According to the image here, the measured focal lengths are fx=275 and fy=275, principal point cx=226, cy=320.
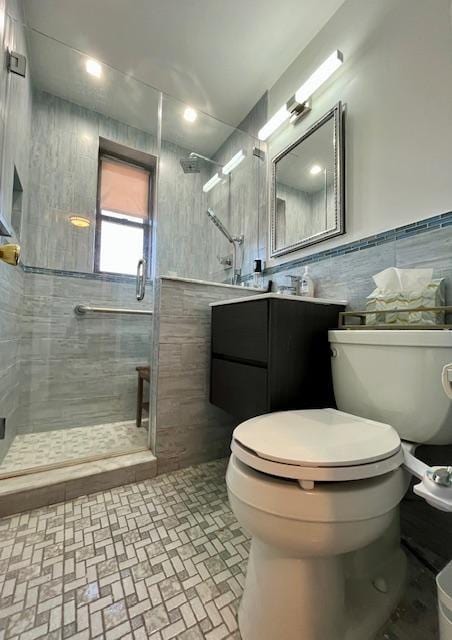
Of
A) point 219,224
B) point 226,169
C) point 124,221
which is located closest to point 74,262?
point 124,221

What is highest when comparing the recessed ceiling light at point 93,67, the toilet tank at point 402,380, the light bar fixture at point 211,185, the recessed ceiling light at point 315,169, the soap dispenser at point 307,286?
the recessed ceiling light at point 93,67

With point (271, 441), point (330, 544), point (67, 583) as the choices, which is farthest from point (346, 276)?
point (67, 583)

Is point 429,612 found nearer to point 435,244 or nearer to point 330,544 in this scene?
point 330,544

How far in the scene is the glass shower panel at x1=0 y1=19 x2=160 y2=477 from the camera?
163cm

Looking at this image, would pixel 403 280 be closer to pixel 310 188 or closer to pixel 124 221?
pixel 310 188

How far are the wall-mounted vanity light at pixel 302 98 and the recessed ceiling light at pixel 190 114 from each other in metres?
0.53

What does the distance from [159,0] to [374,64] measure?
1070 mm

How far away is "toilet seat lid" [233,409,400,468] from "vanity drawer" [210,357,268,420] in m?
0.20

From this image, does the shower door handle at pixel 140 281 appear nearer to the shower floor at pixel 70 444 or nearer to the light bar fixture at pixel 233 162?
the shower floor at pixel 70 444

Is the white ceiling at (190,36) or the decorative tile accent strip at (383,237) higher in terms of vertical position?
the white ceiling at (190,36)

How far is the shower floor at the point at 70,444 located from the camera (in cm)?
129

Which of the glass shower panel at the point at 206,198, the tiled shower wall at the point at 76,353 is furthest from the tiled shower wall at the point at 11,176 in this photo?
the glass shower panel at the point at 206,198

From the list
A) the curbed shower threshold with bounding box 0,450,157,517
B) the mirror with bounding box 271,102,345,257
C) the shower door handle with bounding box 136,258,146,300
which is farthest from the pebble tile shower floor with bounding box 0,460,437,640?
the mirror with bounding box 271,102,345,257

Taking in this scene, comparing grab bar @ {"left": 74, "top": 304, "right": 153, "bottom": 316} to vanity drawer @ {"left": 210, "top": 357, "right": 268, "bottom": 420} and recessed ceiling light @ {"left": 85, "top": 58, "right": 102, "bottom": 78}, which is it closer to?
vanity drawer @ {"left": 210, "top": 357, "right": 268, "bottom": 420}
